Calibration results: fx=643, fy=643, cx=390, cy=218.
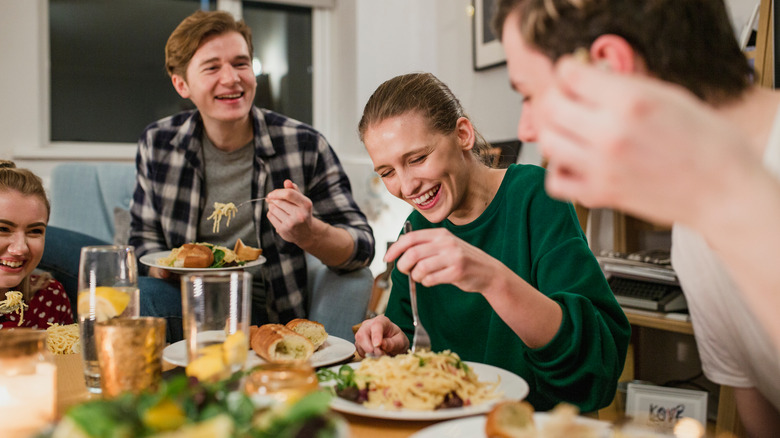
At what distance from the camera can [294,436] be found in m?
0.51

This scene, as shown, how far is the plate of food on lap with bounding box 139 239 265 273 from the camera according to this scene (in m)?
2.00

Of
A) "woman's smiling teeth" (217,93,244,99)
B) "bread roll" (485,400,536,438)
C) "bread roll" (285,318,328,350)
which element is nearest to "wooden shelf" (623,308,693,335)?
"bread roll" (285,318,328,350)

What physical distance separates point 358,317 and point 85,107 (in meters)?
2.76

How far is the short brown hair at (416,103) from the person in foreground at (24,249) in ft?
3.24

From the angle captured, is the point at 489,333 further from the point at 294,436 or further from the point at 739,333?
the point at 294,436

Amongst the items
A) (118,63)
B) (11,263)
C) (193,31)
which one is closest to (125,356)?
(11,263)

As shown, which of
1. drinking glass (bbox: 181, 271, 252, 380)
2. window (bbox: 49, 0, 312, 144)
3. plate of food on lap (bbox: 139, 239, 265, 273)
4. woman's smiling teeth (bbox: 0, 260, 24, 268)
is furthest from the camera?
window (bbox: 49, 0, 312, 144)

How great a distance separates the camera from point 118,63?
13.9ft

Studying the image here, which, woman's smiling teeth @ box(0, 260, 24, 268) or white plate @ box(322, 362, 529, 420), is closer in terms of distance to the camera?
white plate @ box(322, 362, 529, 420)

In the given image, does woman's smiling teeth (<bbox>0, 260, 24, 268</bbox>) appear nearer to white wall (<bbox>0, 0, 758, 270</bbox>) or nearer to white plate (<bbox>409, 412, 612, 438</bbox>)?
white plate (<bbox>409, 412, 612, 438</bbox>)

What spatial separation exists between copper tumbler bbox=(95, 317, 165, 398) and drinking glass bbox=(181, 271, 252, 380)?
55 mm

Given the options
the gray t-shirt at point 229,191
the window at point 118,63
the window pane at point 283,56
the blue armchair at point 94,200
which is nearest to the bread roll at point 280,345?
the gray t-shirt at point 229,191

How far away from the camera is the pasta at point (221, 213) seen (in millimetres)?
2350

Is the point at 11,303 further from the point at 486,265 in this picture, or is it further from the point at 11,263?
the point at 486,265
